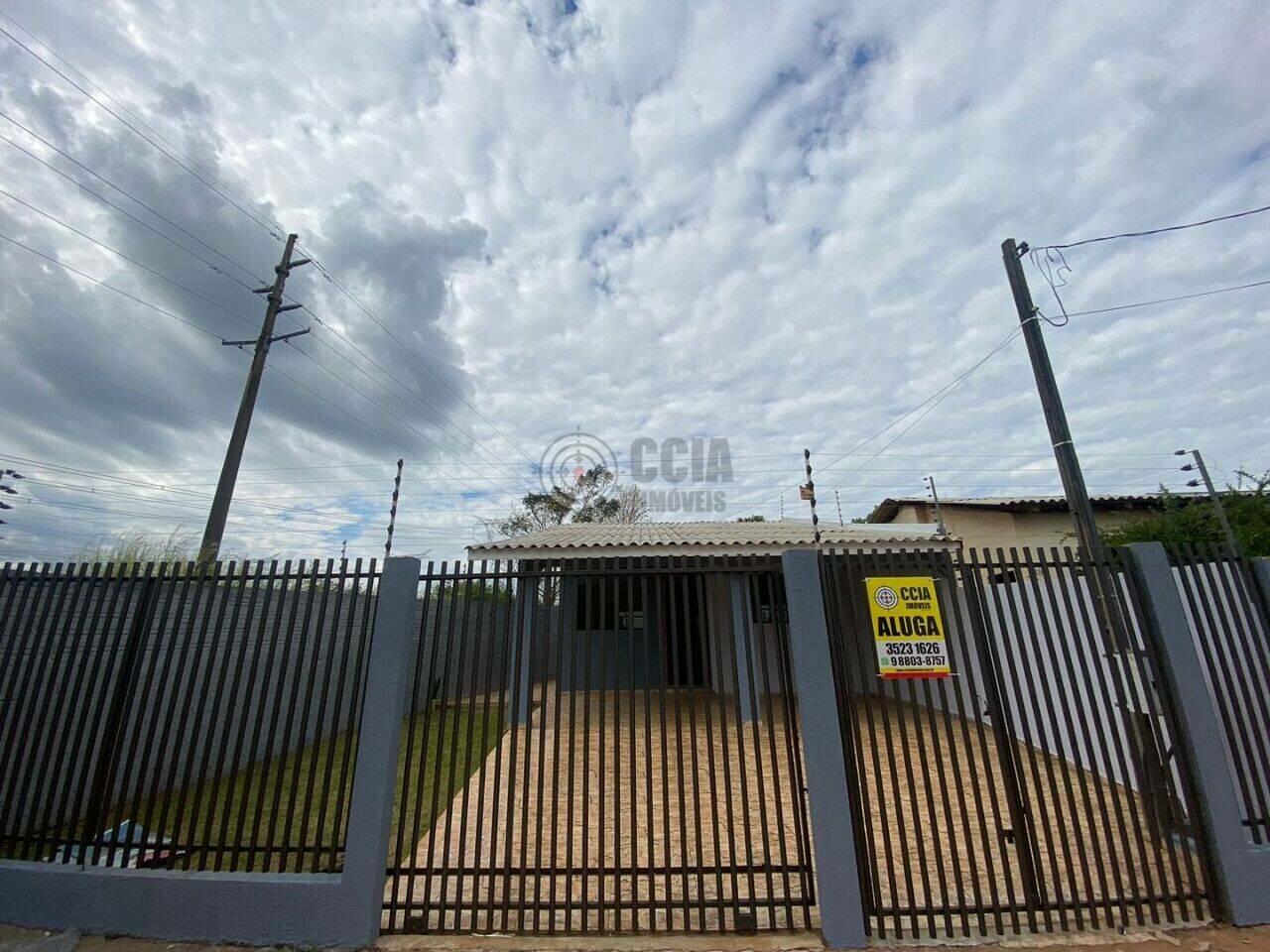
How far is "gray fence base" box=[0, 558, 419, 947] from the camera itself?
3271 millimetres

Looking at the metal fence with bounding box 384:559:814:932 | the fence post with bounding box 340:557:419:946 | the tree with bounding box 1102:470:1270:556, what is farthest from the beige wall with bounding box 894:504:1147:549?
the fence post with bounding box 340:557:419:946

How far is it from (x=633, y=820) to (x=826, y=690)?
4.57ft

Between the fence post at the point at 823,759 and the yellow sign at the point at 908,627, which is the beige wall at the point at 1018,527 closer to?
the yellow sign at the point at 908,627

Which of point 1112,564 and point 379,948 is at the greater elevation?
point 1112,564

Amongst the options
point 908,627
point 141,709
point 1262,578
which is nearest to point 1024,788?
point 908,627

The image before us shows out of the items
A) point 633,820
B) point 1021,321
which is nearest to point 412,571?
point 633,820

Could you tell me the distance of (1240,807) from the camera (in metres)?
3.69

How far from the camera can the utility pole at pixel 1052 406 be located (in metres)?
4.62

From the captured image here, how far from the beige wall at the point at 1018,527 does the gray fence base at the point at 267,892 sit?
11075 mm

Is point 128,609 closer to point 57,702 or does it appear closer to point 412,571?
point 57,702

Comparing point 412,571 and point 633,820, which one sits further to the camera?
point 412,571

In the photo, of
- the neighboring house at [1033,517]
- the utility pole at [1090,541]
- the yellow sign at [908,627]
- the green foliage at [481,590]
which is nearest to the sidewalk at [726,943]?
the utility pole at [1090,541]

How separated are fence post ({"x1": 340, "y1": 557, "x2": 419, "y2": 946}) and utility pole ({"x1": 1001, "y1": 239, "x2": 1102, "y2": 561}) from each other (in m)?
5.05

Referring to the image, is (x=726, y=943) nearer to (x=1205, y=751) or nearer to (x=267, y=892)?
(x=267, y=892)
